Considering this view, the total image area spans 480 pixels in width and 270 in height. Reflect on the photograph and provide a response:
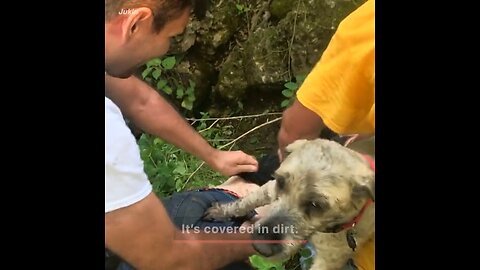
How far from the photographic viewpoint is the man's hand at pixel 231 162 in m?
2.56

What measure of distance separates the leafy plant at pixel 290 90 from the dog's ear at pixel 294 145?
15 centimetres

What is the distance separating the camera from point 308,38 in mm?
2539

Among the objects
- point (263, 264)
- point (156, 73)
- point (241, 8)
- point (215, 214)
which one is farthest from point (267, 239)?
point (241, 8)

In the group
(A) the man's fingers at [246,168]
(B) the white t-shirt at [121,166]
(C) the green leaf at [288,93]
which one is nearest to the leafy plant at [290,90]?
(C) the green leaf at [288,93]

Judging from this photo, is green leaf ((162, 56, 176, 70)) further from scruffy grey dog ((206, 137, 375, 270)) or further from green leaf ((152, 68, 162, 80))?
scruffy grey dog ((206, 137, 375, 270))

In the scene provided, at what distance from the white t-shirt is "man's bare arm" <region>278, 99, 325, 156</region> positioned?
1.73 feet

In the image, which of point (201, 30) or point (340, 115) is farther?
point (201, 30)

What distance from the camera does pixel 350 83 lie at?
243 centimetres

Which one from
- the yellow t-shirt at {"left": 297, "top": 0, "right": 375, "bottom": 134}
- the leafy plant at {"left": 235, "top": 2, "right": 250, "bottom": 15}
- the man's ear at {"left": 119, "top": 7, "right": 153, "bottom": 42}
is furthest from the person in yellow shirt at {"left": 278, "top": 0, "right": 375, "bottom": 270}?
the man's ear at {"left": 119, "top": 7, "right": 153, "bottom": 42}

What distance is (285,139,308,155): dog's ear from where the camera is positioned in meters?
2.48

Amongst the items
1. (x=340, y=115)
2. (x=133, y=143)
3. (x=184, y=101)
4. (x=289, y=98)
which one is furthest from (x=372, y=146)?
(x=133, y=143)

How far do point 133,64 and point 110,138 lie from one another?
288 mm

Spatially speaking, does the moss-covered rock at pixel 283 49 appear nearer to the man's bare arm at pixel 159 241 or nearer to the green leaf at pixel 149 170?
the green leaf at pixel 149 170
